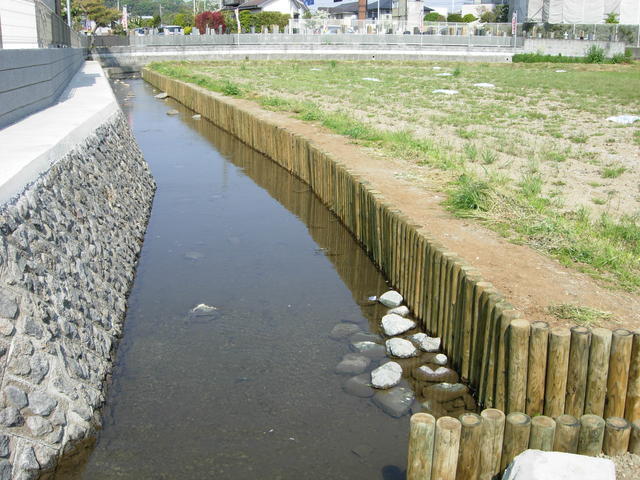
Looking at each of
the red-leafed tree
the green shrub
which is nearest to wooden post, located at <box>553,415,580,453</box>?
the green shrub

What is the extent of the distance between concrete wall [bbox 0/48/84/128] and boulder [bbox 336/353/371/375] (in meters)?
7.47

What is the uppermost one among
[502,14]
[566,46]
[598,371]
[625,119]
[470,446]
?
[502,14]

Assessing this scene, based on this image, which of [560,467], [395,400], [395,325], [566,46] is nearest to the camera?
[560,467]

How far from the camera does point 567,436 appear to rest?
4.79 metres

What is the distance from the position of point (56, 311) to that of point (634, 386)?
496 centimetres

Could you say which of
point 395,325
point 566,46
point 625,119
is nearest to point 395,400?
point 395,325

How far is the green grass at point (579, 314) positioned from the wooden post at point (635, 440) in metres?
1.50

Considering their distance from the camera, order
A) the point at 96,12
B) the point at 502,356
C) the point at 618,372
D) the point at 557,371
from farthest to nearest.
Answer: the point at 96,12
the point at 502,356
the point at 557,371
the point at 618,372

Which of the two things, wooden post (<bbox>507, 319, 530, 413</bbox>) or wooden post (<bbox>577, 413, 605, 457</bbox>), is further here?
wooden post (<bbox>507, 319, 530, 413</bbox>)

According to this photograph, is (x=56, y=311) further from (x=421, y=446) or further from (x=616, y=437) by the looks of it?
(x=616, y=437)

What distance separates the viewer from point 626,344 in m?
5.35

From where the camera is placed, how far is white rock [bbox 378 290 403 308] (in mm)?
8953

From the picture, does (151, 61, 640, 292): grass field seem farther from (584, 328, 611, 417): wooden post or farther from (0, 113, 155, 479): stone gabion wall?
(0, 113, 155, 479): stone gabion wall

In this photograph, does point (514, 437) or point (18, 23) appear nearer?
point (514, 437)
